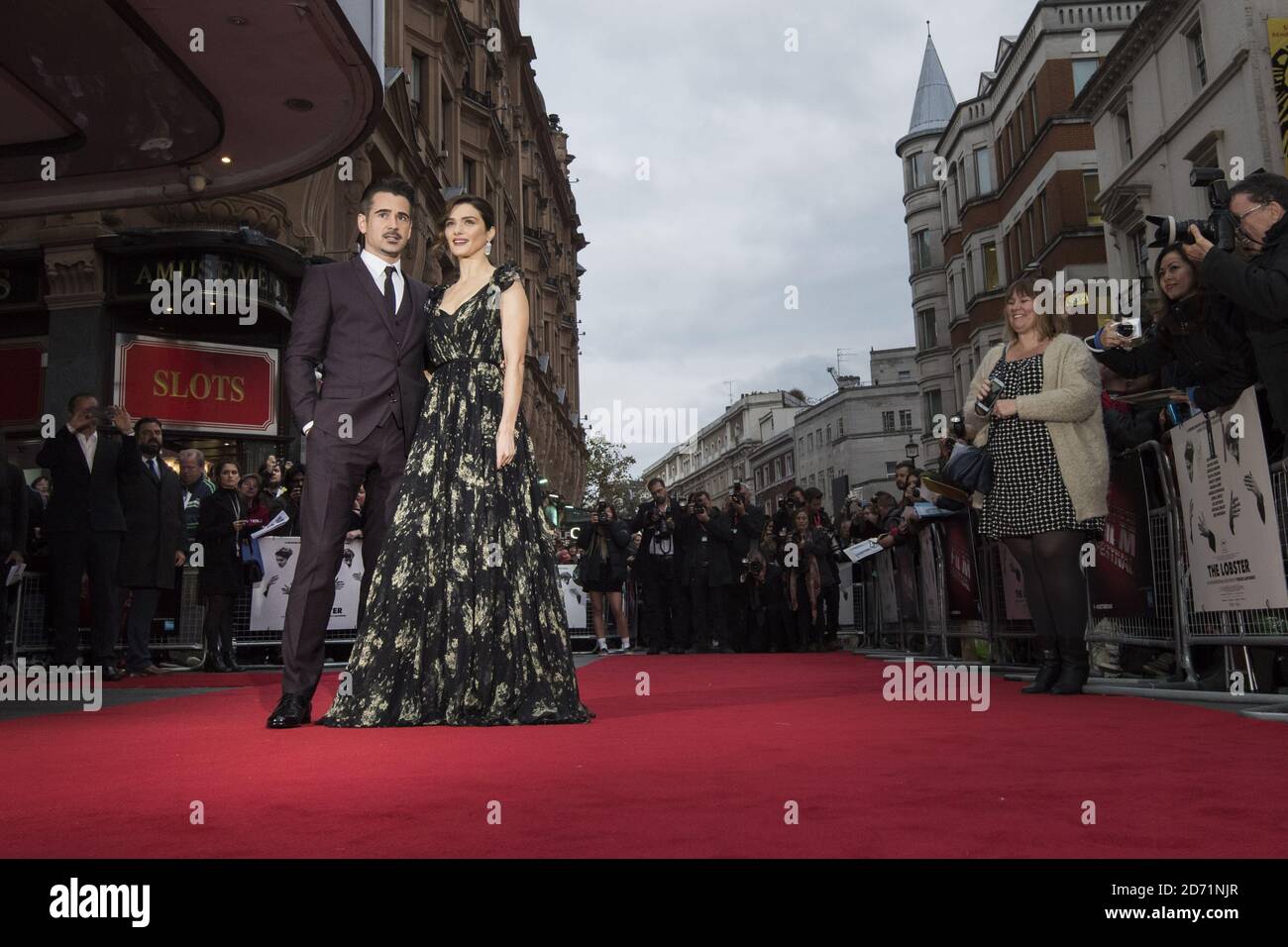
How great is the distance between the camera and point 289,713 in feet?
15.6

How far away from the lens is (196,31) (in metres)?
8.59

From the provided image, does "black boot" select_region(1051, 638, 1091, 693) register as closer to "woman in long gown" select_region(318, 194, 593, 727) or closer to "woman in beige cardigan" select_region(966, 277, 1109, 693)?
"woman in beige cardigan" select_region(966, 277, 1109, 693)

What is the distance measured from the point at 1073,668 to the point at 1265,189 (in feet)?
8.12

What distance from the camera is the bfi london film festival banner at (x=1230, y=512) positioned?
502 centimetres

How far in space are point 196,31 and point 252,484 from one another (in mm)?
4976

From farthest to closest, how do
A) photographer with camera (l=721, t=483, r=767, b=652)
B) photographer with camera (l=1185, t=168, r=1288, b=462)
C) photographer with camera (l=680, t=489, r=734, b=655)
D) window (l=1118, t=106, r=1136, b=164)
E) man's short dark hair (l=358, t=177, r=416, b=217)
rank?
window (l=1118, t=106, r=1136, b=164) → photographer with camera (l=721, t=483, r=767, b=652) → photographer with camera (l=680, t=489, r=734, b=655) → man's short dark hair (l=358, t=177, r=416, b=217) → photographer with camera (l=1185, t=168, r=1288, b=462)

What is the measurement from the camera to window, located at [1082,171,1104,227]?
110ft

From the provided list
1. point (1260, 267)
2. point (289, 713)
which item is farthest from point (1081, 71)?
point (289, 713)

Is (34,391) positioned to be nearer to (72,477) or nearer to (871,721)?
(72,477)

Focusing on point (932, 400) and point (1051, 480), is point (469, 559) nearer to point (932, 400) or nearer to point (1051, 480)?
point (1051, 480)

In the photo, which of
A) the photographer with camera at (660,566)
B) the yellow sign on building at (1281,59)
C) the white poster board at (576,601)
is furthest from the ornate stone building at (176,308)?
the yellow sign on building at (1281,59)

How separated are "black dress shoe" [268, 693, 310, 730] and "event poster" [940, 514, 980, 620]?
5.50 m

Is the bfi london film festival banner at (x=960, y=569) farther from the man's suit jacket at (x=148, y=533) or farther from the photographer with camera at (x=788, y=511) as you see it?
the man's suit jacket at (x=148, y=533)

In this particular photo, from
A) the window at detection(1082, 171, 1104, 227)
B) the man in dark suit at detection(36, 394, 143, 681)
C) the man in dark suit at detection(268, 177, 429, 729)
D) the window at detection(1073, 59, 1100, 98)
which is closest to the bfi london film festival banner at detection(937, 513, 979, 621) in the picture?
the man in dark suit at detection(268, 177, 429, 729)
